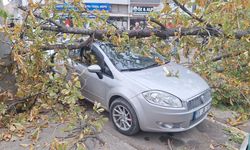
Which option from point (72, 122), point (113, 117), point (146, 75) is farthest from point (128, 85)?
point (72, 122)

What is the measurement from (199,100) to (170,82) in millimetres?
511

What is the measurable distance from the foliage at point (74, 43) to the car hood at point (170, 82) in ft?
1.88

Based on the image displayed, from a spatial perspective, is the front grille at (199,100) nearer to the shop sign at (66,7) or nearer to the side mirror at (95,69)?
the side mirror at (95,69)

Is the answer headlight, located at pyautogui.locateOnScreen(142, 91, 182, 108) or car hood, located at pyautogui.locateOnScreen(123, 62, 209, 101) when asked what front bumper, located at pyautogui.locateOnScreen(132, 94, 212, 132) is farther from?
car hood, located at pyautogui.locateOnScreen(123, 62, 209, 101)

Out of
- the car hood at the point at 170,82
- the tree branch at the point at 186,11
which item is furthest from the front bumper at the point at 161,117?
the tree branch at the point at 186,11

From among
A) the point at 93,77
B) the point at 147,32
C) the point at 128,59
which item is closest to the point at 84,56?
the point at 93,77

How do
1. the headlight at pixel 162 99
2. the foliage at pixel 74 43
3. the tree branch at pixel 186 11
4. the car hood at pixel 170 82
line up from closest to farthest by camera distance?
the foliage at pixel 74 43
the headlight at pixel 162 99
the car hood at pixel 170 82
the tree branch at pixel 186 11

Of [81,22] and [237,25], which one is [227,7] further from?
[81,22]

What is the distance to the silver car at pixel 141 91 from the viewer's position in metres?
3.37

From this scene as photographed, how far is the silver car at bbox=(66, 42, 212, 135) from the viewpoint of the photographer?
337cm

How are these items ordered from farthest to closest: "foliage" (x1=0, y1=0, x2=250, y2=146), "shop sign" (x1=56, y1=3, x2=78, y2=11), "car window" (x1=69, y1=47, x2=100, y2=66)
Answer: "car window" (x1=69, y1=47, x2=100, y2=66), "shop sign" (x1=56, y1=3, x2=78, y2=11), "foliage" (x1=0, y1=0, x2=250, y2=146)

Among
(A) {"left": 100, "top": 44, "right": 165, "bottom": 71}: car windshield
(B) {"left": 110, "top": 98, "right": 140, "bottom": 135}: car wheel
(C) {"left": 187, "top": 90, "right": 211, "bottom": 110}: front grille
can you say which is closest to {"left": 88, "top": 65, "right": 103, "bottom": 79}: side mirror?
(A) {"left": 100, "top": 44, "right": 165, "bottom": 71}: car windshield

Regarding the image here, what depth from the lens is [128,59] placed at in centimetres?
420

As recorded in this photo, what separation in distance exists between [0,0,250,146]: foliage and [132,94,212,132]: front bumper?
68 cm
